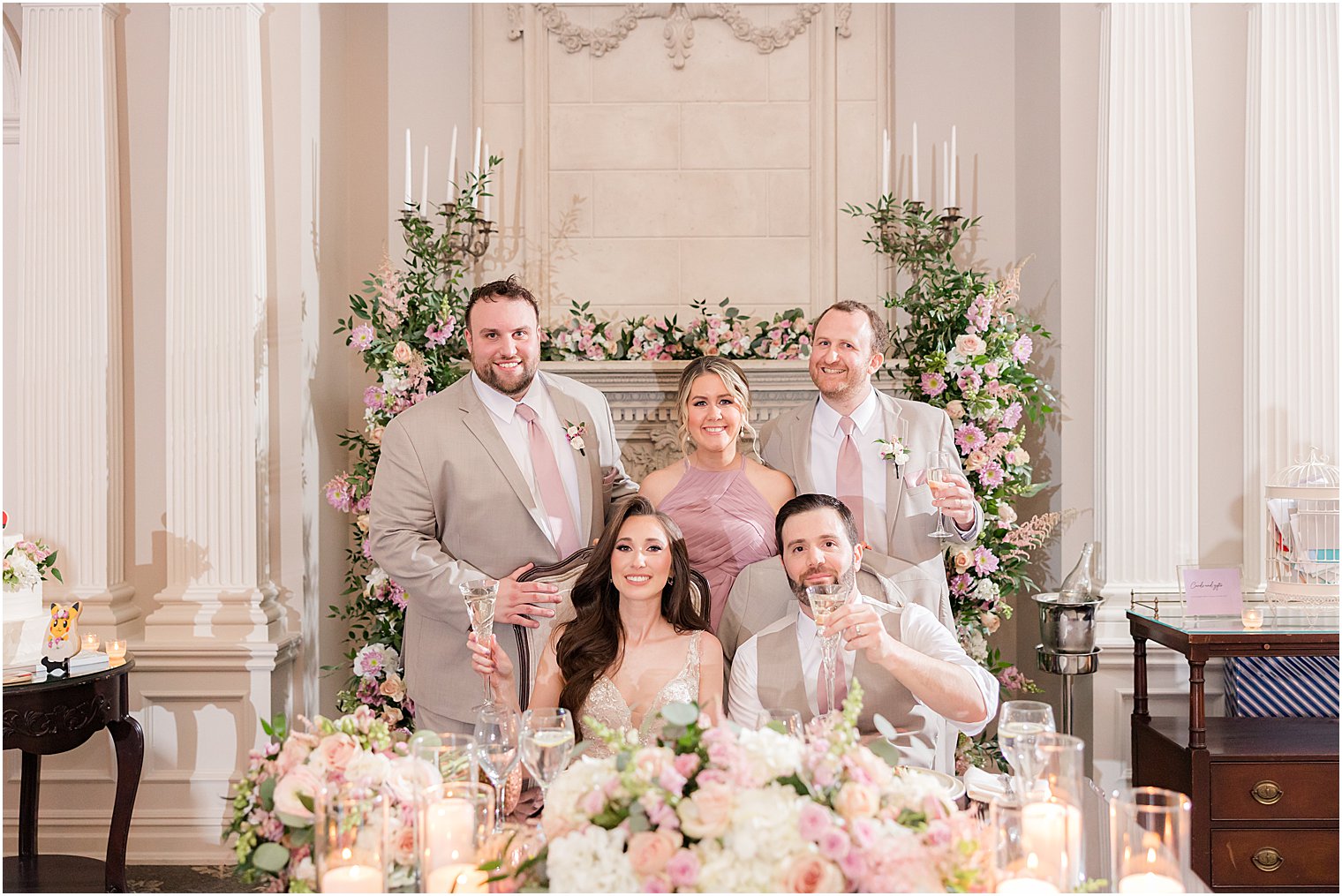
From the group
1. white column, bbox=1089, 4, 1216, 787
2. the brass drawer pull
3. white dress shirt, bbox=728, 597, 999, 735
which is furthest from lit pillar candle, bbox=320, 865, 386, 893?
white column, bbox=1089, 4, 1216, 787

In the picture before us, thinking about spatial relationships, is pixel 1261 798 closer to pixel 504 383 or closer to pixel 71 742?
pixel 504 383

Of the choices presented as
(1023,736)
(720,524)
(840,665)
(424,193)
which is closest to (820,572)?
(840,665)

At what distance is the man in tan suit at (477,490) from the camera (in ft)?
10.3

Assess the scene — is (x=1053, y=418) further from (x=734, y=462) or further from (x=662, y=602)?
(x=662, y=602)

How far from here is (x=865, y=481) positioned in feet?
10.5

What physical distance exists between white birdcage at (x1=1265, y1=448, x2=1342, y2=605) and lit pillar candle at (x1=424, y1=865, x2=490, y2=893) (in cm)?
304

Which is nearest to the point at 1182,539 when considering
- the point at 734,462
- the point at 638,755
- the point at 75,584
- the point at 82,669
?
the point at 734,462

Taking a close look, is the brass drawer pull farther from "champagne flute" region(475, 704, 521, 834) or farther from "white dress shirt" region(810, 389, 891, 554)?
"champagne flute" region(475, 704, 521, 834)

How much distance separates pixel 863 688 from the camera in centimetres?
252

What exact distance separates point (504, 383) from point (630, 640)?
3.27 ft

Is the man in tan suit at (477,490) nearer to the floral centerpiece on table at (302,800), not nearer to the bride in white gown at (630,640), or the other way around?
the bride in white gown at (630,640)

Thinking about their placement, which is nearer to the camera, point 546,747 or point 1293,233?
point 546,747

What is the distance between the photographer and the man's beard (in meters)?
3.19

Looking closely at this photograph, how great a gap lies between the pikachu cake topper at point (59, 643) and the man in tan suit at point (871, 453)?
227 cm
